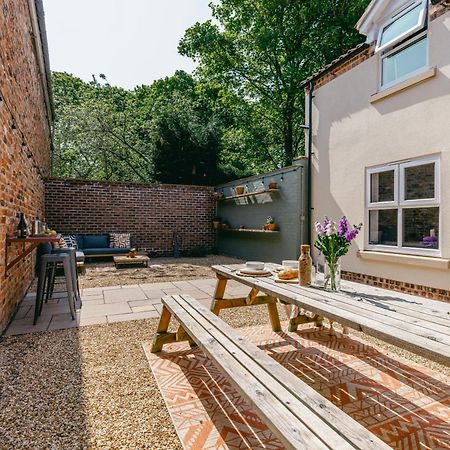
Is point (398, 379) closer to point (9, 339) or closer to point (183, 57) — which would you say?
point (9, 339)

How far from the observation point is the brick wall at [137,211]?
8406 mm

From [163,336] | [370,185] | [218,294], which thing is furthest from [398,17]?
[163,336]

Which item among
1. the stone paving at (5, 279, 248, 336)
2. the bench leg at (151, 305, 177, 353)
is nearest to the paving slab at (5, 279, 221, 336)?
the stone paving at (5, 279, 248, 336)

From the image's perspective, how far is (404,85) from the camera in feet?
14.1

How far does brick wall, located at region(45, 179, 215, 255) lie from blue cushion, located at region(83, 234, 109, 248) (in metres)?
0.41

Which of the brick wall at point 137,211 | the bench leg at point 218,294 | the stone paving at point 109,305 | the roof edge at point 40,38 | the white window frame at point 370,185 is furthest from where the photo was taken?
the brick wall at point 137,211

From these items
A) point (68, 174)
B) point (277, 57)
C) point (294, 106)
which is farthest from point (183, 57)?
point (68, 174)

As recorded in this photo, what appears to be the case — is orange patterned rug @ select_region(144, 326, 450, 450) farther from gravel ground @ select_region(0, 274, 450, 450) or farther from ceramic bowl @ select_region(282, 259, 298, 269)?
ceramic bowl @ select_region(282, 259, 298, 269)

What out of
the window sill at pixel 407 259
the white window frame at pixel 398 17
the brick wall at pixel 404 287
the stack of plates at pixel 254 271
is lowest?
the brick wall at pixel 404 287

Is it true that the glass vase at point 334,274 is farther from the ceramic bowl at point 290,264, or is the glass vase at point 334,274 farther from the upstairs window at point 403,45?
the upstairs window at point 403,45

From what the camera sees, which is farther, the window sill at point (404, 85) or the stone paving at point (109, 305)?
the window sill at point (404, 85)

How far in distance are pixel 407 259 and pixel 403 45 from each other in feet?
9.99

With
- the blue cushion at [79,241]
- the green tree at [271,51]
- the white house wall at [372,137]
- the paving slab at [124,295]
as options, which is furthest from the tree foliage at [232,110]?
the paving slab at [124,295]

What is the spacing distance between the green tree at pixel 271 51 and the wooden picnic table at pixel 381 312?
9703 millimetres
